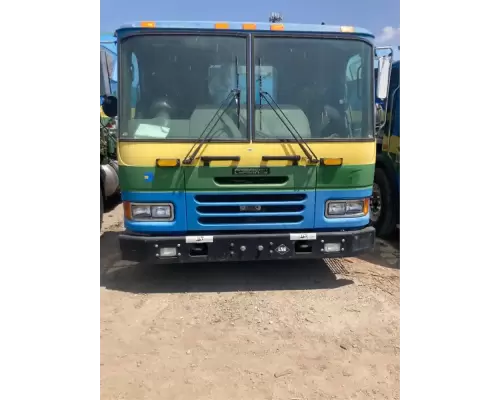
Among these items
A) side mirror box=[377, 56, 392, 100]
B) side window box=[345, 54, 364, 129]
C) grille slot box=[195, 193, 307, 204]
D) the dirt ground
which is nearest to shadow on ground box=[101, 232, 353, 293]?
the dirt ground

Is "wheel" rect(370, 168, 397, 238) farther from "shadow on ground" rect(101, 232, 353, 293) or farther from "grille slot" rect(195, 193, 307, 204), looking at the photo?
"grille slot" rect(195, 193, 307, 204)

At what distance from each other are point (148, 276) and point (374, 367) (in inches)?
111

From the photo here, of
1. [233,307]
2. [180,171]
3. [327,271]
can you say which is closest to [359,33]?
[180,171]

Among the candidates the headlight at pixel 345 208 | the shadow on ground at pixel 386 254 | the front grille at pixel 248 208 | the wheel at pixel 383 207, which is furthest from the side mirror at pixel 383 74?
the shadow on ground at pixel 386 254

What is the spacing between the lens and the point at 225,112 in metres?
4.17

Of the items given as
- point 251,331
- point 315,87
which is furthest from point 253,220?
point 315,87

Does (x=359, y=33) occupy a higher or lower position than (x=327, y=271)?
higher

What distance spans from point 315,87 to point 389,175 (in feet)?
8.48

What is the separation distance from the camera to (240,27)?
4148mm

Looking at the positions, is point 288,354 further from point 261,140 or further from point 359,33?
point 359,33

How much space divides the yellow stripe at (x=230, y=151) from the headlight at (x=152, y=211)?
17.2 inches

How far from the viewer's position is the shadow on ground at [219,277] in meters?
4.58

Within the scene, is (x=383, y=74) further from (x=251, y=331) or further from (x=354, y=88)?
(x=251, y=331)

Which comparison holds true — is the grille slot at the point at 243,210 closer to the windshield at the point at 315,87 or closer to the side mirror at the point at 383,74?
the windshield at the point at 315,87
